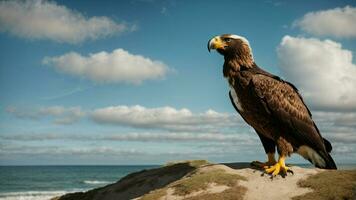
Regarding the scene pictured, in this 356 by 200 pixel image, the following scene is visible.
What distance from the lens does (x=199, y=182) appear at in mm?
15562

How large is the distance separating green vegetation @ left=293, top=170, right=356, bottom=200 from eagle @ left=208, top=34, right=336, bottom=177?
613 millimetres

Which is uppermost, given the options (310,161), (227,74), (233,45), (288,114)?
(233,45)

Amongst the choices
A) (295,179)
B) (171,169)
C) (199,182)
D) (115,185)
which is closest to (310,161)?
(295,179)

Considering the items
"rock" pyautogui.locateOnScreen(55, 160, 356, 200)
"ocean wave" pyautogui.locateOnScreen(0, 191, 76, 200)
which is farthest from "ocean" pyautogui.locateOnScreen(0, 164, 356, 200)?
"rock" pyautogui.locateOnScreen(55, 160, 356, 200)

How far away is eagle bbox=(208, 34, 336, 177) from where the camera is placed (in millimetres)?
13742

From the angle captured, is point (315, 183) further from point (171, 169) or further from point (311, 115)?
point (171, 169)

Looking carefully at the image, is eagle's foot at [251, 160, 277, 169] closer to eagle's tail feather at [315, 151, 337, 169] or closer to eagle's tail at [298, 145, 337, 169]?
eagle's tail at [298, 145, 337, 169]

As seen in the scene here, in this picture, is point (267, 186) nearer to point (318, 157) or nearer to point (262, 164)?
point (262, 164)

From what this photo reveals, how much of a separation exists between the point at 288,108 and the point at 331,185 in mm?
3017

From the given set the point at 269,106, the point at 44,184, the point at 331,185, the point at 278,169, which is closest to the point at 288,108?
the point at 269,106

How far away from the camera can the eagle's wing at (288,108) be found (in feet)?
44.9

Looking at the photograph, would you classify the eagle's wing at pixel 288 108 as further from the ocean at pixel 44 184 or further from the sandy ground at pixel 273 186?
the ocean at pixel 44 184

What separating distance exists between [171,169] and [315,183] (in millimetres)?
7542

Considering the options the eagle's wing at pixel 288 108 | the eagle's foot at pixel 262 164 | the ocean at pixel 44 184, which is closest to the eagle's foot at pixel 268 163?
the eagle's foot at pixel 262 164
